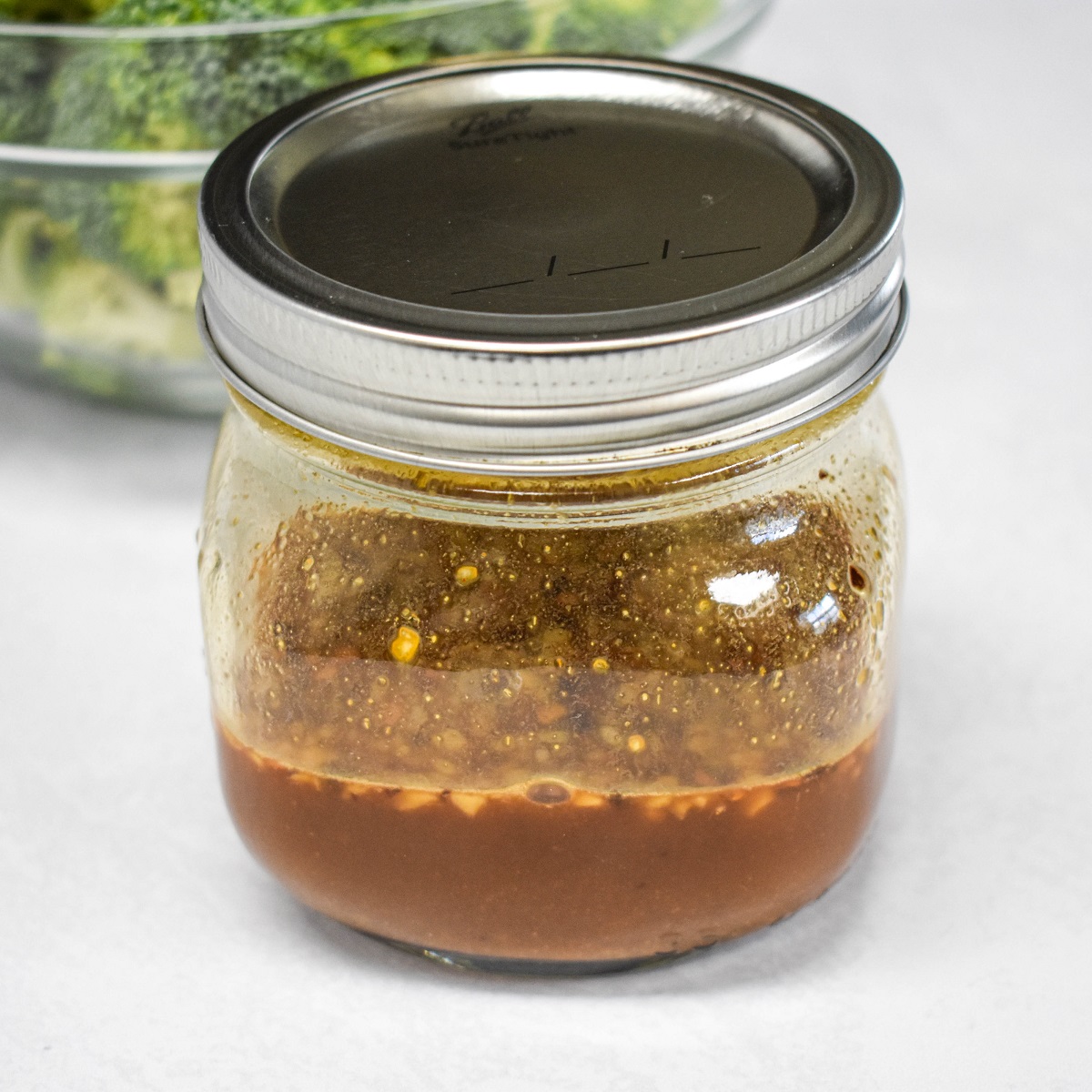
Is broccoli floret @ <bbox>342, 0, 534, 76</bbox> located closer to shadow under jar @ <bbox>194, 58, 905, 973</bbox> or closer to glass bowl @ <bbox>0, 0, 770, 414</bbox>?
glass bowl @ <bbox>0, 0, 770, 414</bbox>

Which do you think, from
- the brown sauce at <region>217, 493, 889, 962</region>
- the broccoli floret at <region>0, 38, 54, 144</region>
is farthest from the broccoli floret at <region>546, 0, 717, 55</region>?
the brown sauce at <region>217, 493, 889, 962</region>

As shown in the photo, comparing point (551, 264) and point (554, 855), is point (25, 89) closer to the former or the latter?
point (551, 264)

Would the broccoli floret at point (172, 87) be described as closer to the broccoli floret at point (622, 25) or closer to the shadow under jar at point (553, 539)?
the broccoli floret at point (622, 25)

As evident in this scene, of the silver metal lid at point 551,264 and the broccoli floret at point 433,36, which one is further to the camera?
the broccoli floret at point 433,36

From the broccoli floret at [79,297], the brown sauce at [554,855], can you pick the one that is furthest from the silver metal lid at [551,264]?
the broccoli floret at [79,297]

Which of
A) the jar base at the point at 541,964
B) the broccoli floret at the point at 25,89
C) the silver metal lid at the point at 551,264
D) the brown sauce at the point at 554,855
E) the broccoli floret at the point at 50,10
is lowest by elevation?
the jar base at the point at 541,964

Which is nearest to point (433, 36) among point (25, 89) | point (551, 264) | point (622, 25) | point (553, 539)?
point (622, 25)

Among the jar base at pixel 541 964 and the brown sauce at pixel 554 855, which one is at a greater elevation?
the brown sauce at pixel 554 855
